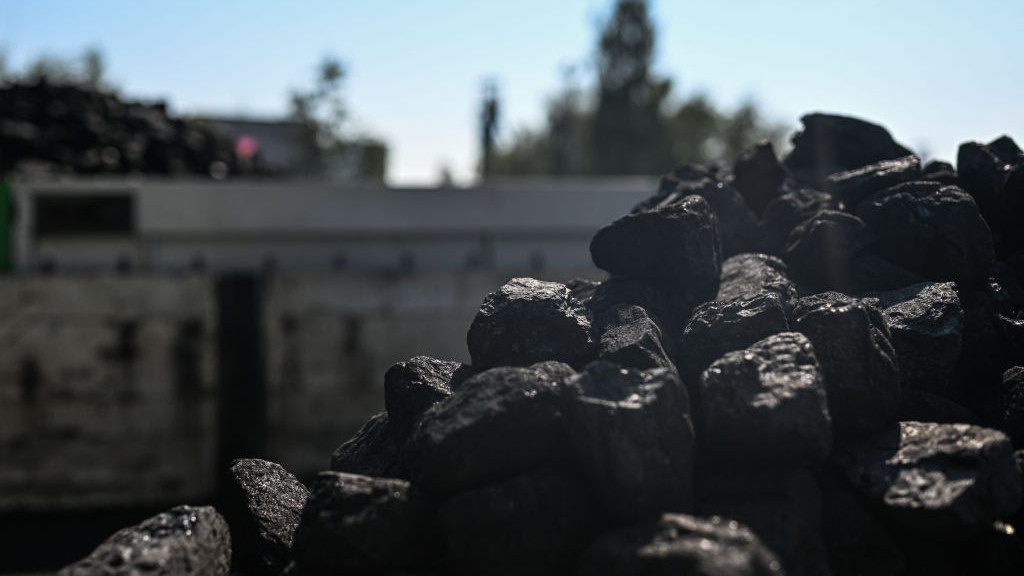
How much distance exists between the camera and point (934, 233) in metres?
4.22

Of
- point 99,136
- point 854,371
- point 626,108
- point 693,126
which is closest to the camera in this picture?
point 854,371

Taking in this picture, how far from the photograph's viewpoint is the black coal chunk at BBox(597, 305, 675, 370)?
11.1 ft

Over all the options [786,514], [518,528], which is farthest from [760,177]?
[518,528]

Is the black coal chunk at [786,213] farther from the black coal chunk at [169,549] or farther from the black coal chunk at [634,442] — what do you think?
the black coal chunk at [169,549]

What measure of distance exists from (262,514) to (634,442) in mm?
1620

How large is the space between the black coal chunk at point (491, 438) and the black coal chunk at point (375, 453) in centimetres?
40

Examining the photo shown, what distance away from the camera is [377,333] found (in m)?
11.0

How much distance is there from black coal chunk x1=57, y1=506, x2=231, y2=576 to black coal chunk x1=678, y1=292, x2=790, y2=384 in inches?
76.8

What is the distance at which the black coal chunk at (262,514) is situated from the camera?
3.50 metres

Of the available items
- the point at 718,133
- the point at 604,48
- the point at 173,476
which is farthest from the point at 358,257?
the point at 718,133

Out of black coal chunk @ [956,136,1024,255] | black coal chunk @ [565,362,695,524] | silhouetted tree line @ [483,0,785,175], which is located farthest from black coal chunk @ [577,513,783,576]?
silhouetted tree line @ [483,0,785,175]

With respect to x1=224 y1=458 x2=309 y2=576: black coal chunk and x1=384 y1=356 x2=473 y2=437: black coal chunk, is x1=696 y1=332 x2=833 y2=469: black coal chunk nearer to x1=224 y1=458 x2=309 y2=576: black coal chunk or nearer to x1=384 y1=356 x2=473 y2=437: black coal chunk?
x1=384 y1=356 x2=473 y2=437: black coal chunk

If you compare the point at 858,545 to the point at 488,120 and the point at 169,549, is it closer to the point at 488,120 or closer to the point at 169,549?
the point at 169,549

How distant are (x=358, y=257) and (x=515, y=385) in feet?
28.0
